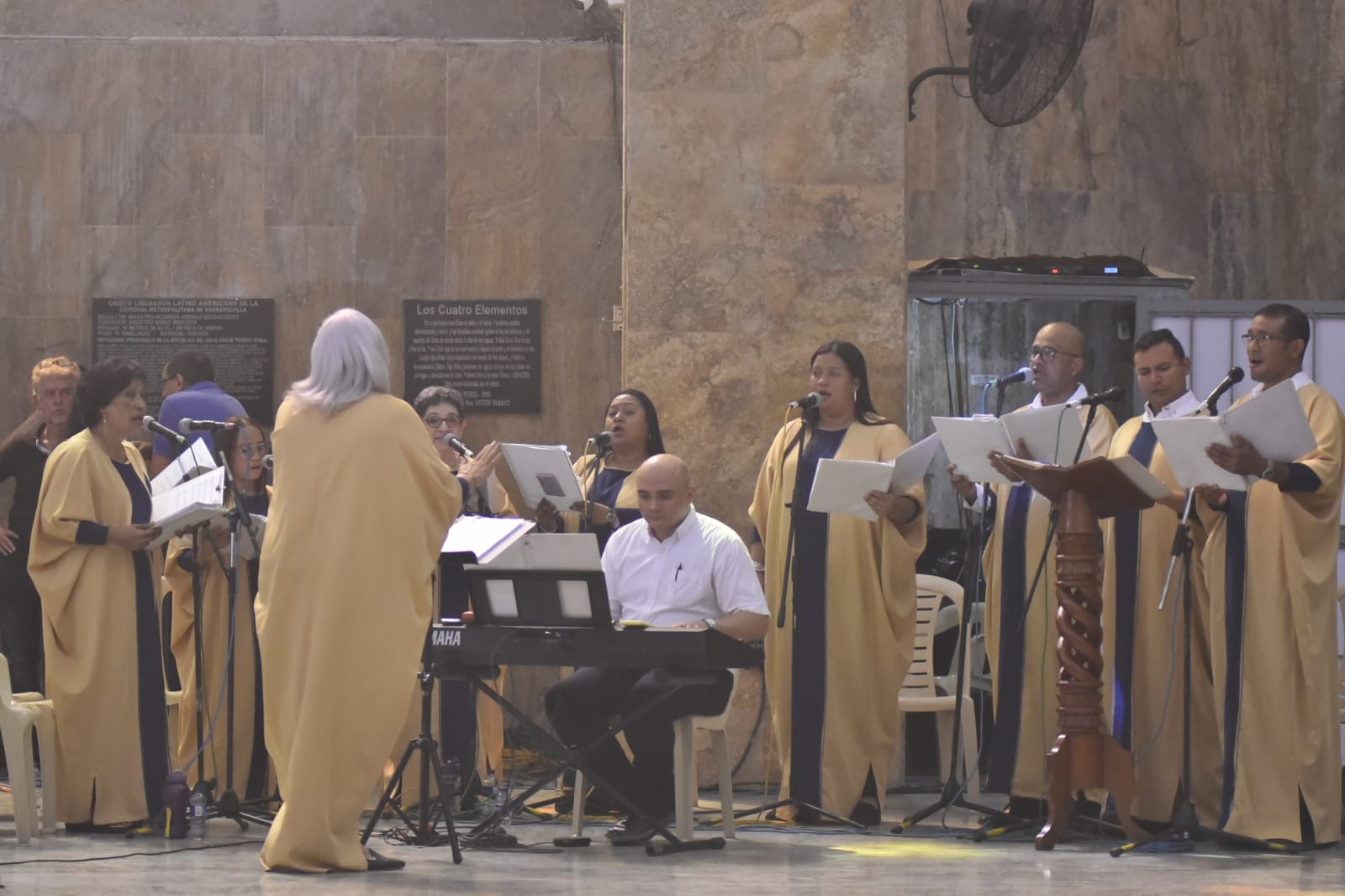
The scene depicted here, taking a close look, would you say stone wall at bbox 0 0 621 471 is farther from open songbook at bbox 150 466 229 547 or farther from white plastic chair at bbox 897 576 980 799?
open songbook at bbox 150 466 229 547

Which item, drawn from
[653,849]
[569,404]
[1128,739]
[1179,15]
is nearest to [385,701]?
[653,849]

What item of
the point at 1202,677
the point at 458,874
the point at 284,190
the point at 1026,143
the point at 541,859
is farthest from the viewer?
the point at 1026,143

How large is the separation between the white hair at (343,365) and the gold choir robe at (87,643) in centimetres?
164

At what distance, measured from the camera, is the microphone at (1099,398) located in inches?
255

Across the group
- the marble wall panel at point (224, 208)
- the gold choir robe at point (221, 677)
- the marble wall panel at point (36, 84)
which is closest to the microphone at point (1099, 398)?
the gold choir robe at point (221, 677)

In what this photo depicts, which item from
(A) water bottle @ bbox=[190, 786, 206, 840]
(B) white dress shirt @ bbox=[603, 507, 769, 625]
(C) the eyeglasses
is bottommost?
(A) water bottle @ bbox=[190, 786, 206, 840]

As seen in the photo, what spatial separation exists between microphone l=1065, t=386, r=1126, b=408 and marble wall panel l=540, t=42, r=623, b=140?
152 inches

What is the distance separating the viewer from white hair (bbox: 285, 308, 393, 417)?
19.3 feet

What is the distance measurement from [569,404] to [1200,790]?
4.37 m

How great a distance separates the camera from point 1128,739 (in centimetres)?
712

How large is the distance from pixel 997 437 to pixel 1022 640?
1.17 m

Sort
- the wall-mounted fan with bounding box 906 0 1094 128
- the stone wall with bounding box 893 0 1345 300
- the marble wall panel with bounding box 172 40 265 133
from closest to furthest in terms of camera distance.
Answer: the wall-mounted fan with bounding box 906 0 1094 128
the marble wall panel with bounding box 172 40 265 133
the stone wall with bounding box 893 0 1345 300

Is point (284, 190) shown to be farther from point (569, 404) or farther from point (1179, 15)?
point (1179, 15)

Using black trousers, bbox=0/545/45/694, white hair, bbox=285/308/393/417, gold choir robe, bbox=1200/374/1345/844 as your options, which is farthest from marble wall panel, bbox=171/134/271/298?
gold choir robe, bbox=1200/374/1345/844
